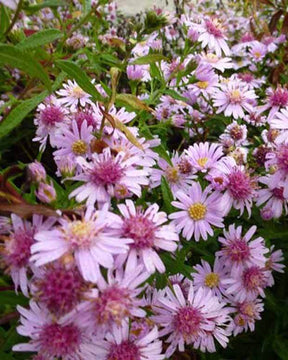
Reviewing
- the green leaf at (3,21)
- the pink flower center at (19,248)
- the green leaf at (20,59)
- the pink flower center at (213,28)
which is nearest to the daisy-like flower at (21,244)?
the pink flower center at (19,248)

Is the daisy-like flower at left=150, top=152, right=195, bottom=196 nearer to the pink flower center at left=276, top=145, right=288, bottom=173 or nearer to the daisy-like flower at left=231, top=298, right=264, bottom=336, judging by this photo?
the pink flower center at left=276, top=145, right=288, bottom=173

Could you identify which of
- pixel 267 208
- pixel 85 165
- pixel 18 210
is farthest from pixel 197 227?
pixel 18 210

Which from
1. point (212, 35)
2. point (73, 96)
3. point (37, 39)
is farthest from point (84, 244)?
point (212, 35)

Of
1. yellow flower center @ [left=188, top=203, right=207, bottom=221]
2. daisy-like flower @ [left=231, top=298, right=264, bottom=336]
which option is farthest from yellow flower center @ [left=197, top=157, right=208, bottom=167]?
daisy-like flower @ [left=231, top=298, right=264, bottom=336]

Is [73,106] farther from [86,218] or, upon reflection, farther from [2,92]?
[2,92]

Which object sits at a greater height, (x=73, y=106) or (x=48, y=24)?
(x=73, y=106)

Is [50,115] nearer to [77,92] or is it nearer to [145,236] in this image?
[77,92]
